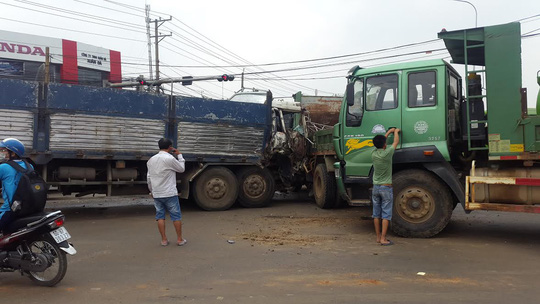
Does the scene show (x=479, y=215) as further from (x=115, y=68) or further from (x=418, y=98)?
(x=115, y=68)

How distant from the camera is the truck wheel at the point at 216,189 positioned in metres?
8.93

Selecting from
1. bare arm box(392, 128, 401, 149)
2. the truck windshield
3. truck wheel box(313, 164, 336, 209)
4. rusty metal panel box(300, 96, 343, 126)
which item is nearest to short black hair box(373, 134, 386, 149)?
bare arm box(392, 128, 401, 149)

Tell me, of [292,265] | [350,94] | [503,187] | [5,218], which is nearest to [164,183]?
[5,218]

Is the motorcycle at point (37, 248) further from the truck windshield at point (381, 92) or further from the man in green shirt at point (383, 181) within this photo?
the truck windshield at point (381, 92)

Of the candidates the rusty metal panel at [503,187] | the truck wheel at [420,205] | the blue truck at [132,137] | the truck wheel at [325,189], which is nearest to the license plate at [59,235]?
the blue truck at [132,137]

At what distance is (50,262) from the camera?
13.4 ft

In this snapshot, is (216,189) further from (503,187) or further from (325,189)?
(503,187)

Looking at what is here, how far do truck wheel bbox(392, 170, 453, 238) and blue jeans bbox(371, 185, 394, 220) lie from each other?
1.06 feet

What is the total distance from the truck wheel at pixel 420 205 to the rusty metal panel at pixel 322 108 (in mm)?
5455

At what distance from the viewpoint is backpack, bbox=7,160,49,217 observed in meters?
4.01

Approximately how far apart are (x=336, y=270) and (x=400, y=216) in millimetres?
2045

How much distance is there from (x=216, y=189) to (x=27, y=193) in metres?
5.16

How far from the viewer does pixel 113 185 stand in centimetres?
839

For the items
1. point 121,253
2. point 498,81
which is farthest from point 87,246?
point 498,81
